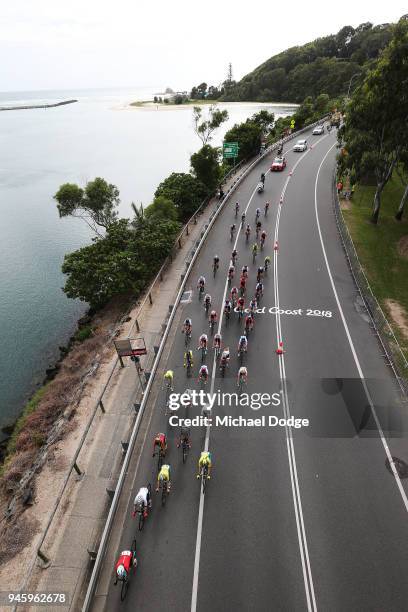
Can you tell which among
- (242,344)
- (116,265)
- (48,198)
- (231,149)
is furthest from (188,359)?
(48,198)

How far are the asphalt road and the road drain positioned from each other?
0.80 ft

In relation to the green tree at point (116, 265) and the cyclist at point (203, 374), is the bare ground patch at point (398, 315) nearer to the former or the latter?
the cyclist at point (203, 374)

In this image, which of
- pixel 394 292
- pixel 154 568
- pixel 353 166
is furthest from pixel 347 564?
pixel 353 166

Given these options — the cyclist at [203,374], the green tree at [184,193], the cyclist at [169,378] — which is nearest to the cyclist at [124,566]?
the cyclist at [169,378]

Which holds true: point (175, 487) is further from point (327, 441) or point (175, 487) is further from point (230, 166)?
point (230, 166)

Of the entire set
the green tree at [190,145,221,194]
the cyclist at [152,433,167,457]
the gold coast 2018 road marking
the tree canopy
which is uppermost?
the tree canopy

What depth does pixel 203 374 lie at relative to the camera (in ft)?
59.3

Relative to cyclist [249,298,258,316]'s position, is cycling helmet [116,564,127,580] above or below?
below

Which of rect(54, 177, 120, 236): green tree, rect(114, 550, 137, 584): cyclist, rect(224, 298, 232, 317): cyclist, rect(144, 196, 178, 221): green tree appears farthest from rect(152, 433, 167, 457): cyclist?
rect(54, 177, 120, 236): green tree

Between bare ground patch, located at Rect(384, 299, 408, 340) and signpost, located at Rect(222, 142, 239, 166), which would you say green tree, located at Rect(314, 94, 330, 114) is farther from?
bare ground patch, located at Rect(384, 299, 408, 340)

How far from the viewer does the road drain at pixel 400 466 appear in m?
14.4

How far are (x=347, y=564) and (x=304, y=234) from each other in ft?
93.5

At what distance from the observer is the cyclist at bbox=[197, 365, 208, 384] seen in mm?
17906

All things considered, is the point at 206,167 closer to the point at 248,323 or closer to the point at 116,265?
the point at 116,265
